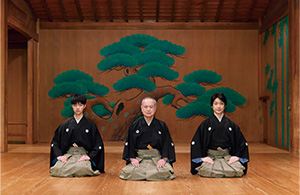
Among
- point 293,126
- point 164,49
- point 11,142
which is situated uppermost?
point 164,49

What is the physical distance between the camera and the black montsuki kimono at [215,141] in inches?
164

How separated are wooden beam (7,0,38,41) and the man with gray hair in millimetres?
4676

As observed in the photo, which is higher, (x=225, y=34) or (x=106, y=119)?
(x=225, y=34)

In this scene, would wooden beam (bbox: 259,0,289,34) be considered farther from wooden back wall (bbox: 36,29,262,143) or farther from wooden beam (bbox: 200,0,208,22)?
wooden beam (bbox: 200,0,208,22)

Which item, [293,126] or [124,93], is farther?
[124,93]

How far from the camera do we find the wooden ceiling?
27.1 ft

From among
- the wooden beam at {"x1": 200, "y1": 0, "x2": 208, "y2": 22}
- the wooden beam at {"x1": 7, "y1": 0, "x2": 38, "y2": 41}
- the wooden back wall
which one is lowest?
the wooden back wall

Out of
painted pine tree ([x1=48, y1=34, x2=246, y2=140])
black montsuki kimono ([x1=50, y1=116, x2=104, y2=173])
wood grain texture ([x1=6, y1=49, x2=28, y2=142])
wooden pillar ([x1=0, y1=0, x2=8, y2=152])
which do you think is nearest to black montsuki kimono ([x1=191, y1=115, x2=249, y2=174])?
black montsuki kimono ([x1=50, y1=116, x2=104, y2=173])

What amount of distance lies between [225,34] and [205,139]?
5.47 meters

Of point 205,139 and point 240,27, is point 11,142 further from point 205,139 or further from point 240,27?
point 240,27

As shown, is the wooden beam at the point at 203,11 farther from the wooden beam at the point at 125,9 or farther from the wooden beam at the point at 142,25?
the wooden beam at the point at 125,9

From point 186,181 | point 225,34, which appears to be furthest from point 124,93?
point 186,181

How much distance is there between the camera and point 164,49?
8828 millimetres

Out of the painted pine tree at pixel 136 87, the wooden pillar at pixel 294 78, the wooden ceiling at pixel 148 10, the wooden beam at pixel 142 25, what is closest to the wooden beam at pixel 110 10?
the wooden ceiling at pixel 148 10
